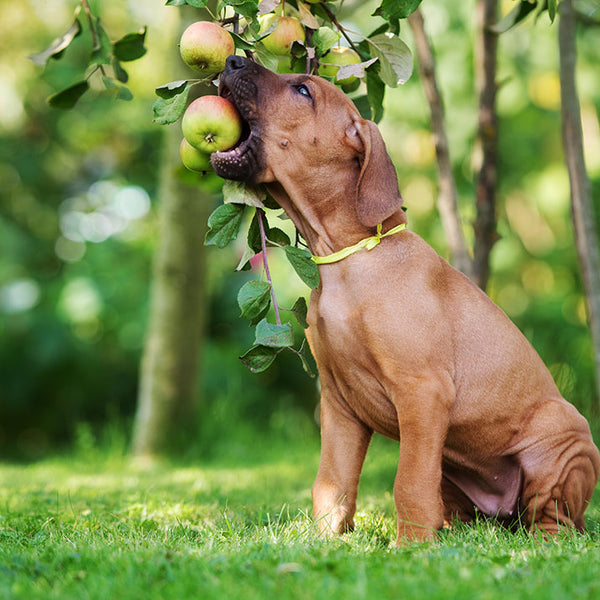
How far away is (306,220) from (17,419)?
795cm

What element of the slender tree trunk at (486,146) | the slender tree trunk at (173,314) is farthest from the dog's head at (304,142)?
the slender tree trunk at (173,314)

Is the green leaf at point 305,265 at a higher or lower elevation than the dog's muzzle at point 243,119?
lower

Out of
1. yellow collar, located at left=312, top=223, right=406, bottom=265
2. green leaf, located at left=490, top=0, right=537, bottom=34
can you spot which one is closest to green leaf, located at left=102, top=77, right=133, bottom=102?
yellow collar, located at left=312, top=223, right=406, bottom=265

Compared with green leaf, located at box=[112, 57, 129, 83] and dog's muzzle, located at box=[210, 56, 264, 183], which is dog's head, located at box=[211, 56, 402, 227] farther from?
green leaf, located at box=[112, 57, 129, 83]

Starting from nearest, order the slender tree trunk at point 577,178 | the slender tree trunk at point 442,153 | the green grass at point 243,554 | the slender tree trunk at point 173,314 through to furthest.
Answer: the green grass at point 243,554 < the slender tree trunk at point 577,178 < the slender tree trunk at point 442,153 < the slender tree trunk at point 173,314

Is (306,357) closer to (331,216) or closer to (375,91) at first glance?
(331,216)

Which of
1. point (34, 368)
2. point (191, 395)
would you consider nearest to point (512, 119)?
point (191, 395)

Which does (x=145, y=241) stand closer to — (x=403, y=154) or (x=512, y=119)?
(x=403, y=154)

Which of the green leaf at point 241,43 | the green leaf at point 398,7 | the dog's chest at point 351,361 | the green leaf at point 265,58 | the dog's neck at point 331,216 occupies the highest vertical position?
the green leaf at point 398,7

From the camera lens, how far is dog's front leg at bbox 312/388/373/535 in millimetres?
3172

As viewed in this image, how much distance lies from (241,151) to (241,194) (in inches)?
7.2

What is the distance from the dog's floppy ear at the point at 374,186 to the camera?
308cm

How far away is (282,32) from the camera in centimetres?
318

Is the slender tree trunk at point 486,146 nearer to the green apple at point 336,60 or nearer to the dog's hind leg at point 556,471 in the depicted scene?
the dog's hind leg at point 556,471
